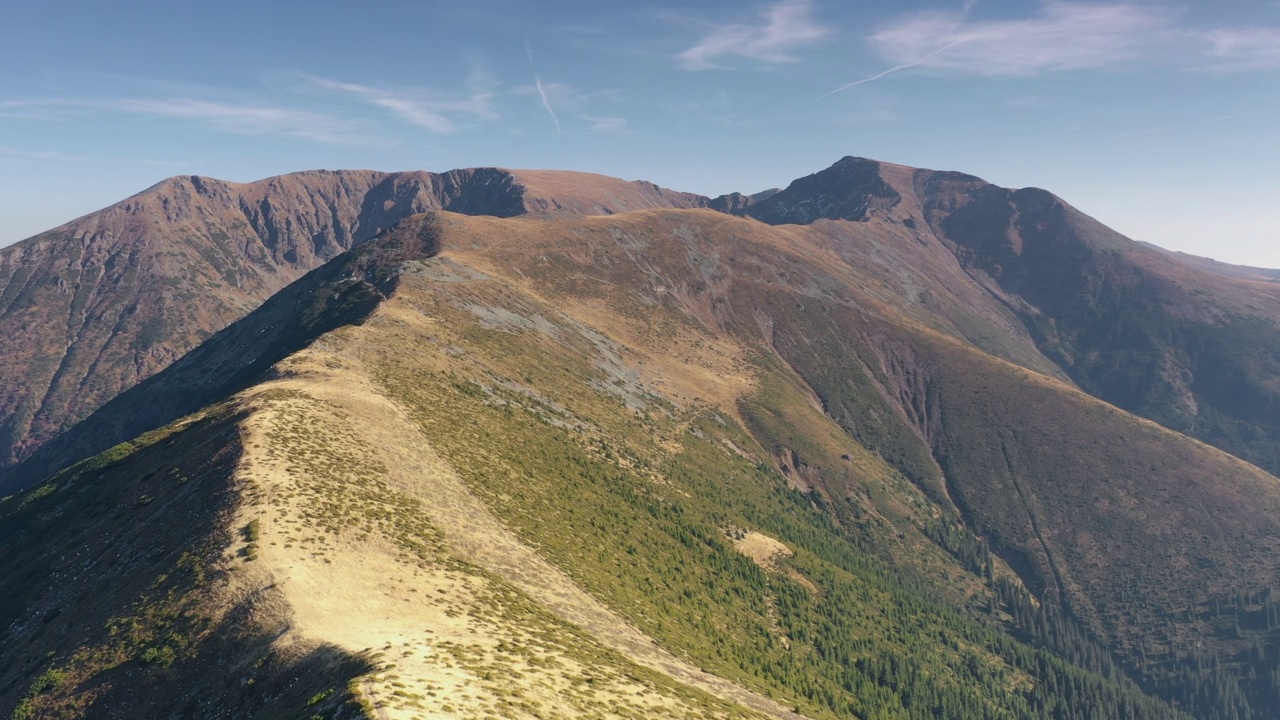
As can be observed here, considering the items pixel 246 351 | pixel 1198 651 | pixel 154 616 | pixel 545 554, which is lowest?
pixel 1198 651

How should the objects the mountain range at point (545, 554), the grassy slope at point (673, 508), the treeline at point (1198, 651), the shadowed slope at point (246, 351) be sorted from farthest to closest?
the treeline at point (1198, 651) → the shadowed slope at point (246, 351) → the grassy slope at point (673, 508) → the mountain range at point (545, 554)

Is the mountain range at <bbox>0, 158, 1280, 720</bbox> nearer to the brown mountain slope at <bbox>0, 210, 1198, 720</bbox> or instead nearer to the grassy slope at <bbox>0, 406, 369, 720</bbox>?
the grassy slope at <bbox>0, 406, 369, 720</bbox>

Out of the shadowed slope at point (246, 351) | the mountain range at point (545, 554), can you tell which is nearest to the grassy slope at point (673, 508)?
the mountain range at point (545, 554)

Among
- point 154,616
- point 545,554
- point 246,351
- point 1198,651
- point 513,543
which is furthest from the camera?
point 246,351

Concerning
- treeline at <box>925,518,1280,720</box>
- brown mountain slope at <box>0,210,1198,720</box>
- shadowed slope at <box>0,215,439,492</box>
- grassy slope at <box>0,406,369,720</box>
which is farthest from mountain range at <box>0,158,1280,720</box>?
shadowed slope at <box>0,215,439,492</box>

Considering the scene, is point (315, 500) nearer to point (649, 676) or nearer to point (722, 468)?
point (649, 676)

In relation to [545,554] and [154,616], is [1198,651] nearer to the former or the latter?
[545,554]

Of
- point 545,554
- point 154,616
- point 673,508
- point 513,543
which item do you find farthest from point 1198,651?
point 154,616

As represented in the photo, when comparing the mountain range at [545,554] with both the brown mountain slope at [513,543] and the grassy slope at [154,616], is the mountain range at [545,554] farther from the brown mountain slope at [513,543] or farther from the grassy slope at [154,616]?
the brown mountain slope at [513,543]

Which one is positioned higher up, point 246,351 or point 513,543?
point 513,543

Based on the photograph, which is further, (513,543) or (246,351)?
(246,351)

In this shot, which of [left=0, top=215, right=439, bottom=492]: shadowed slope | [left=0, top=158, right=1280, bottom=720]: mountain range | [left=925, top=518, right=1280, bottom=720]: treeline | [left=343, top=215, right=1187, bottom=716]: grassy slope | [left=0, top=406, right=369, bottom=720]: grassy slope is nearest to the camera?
[left=0, top=406, right=369, bottom=720]: grassy slope
